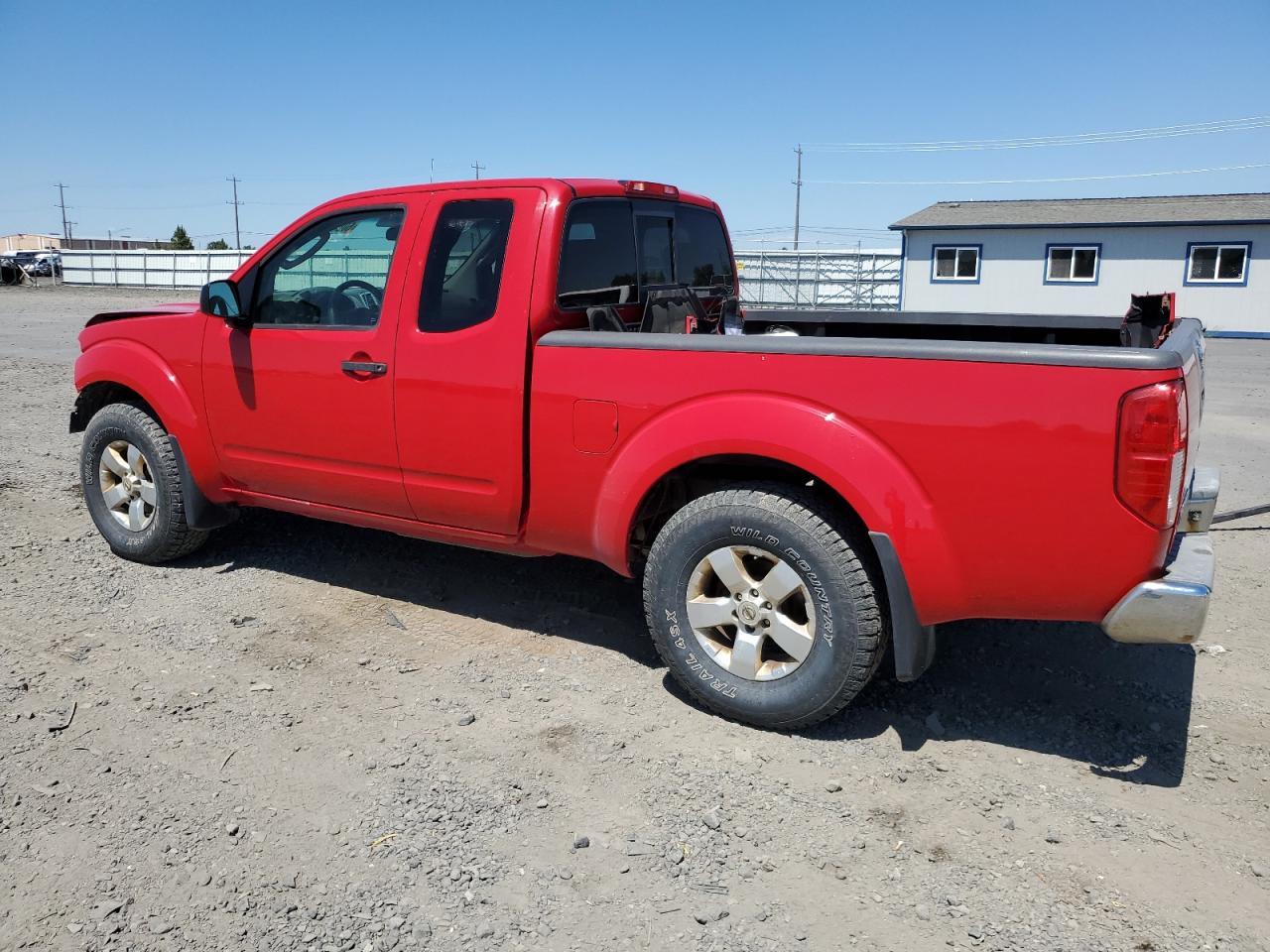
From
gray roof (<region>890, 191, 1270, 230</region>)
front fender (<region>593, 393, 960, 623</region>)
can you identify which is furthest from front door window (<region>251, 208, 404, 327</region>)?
gray roof (<region>890, 191, 1270, 230</region>)

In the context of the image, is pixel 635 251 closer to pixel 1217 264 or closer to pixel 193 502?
pixel 193 502

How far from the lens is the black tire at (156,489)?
5.23 meters

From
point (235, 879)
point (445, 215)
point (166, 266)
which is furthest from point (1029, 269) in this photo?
point (166, 266)

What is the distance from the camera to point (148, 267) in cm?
4422

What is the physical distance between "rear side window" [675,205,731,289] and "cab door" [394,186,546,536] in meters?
1.13

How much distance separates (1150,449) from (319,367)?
3347 millimetres

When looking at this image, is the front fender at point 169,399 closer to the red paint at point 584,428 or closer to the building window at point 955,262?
the red paint at point 584,428

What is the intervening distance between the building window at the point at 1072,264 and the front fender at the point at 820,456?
86.5 feet

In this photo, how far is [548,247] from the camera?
409cm

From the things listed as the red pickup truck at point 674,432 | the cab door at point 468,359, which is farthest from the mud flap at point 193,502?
the cab door at point 468,359

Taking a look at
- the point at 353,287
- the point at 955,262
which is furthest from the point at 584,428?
the point at 955,262

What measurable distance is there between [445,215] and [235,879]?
8.94ft

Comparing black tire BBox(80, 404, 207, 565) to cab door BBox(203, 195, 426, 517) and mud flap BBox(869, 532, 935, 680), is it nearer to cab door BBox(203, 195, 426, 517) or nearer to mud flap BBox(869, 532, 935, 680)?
cab door BBox(203, 195, 426, 517)

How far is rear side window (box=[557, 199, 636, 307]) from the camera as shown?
4234mm
